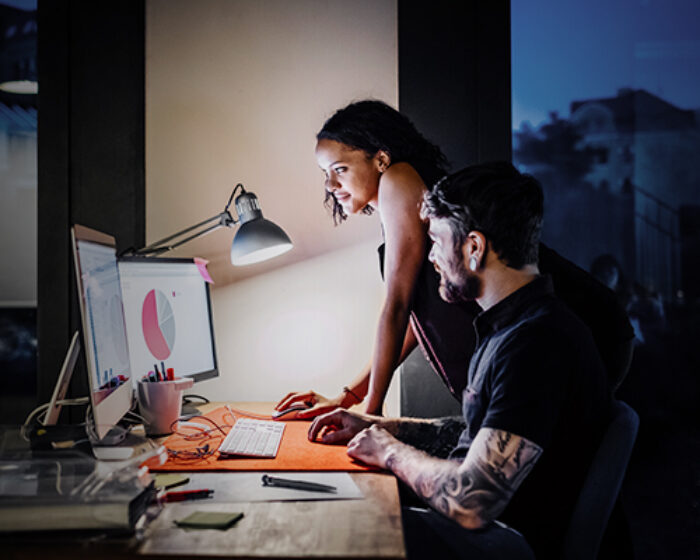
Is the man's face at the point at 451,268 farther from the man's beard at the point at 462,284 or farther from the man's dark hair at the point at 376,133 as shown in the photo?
the man's dark hair at the point at 376,133

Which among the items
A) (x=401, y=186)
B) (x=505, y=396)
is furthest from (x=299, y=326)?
(x=505, y=396)

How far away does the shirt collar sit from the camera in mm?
1150

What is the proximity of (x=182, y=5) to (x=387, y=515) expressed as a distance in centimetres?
206

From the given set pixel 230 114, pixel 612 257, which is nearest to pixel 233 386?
pixel 230 114

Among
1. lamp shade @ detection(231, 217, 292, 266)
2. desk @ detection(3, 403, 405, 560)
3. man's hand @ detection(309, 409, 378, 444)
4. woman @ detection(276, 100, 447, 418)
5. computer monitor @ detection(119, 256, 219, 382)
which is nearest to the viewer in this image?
desk @ detection(3, 403, 405, 560)

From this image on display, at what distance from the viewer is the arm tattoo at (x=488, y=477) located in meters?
0.97

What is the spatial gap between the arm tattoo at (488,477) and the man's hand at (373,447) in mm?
213

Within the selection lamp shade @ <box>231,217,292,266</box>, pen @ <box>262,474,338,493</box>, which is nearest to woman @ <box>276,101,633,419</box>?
lamp shade @ <box>231,217,292,266</box>

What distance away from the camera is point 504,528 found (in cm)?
110

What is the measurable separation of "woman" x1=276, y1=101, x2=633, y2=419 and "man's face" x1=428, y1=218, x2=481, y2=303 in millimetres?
288

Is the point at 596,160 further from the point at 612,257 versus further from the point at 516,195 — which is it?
the point at 516,195

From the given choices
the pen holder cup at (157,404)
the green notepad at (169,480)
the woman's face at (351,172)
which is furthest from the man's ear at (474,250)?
the pen holder cup at (157,404)

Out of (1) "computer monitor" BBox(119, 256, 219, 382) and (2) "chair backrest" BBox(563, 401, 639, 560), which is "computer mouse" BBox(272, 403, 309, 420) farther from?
(2) "chair backrest" BBox(563, 401, 639, 560)

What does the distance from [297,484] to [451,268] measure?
1.80 feet
